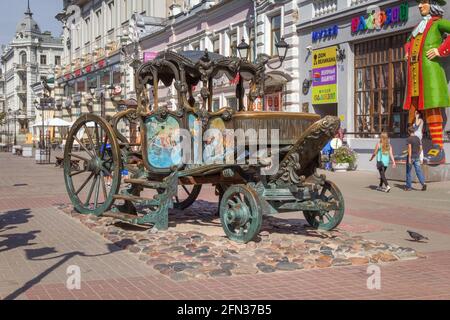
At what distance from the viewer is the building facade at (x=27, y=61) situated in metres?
89.8

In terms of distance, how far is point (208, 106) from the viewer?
967cm

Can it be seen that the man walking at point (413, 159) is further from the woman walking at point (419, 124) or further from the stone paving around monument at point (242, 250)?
the stone paving around monument at point (242, 250)

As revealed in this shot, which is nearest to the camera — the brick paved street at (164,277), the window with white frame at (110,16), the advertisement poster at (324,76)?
the brick paved street at (164,277)

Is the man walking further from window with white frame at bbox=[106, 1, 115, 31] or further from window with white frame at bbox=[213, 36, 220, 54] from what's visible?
window with white frame at bbox=[106, 1, 115, 31]

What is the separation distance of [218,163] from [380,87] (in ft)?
40.5

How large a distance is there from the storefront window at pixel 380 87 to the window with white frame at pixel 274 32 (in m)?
4.75

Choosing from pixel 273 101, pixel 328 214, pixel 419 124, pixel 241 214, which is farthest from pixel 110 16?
pixel 241 214

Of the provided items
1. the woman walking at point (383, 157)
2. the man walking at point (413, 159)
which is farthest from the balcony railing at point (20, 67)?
the man walking at point (413, 159)

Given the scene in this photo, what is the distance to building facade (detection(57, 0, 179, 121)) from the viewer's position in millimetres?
40219

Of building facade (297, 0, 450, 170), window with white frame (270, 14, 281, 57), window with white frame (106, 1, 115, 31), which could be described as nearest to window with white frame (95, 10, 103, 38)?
window with white frame (106, 1, 115, 31)

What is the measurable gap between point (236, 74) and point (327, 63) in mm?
12788

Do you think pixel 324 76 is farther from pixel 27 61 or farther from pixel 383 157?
pixel 27 61

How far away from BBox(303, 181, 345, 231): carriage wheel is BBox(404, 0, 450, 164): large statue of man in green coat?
28.2 ft
